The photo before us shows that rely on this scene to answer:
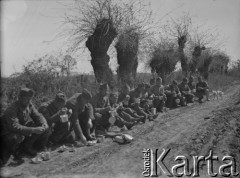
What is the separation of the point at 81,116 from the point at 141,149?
1747 mm

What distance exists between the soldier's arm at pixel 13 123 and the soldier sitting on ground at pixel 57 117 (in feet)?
2.84

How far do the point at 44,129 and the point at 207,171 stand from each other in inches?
116

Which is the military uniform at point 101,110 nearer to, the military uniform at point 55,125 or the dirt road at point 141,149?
the dirt road at point 141,149

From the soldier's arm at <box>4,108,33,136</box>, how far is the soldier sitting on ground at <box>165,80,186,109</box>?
747cm

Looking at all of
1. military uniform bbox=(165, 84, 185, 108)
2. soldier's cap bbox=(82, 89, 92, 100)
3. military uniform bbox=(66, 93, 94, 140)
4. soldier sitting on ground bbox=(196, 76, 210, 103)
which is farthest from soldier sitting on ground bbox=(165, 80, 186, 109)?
soldier's cap bbox=(82, 89, 92, 100)

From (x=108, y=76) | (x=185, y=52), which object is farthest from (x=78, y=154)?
(x=185, y=52)

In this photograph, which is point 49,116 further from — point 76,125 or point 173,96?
point 173,96

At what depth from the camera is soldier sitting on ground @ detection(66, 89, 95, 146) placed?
683cm

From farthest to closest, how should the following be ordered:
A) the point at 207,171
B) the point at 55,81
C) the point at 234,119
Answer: the point at 55,81 < the point at 234,119 < the point at 207,171

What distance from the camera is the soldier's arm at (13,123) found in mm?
5387

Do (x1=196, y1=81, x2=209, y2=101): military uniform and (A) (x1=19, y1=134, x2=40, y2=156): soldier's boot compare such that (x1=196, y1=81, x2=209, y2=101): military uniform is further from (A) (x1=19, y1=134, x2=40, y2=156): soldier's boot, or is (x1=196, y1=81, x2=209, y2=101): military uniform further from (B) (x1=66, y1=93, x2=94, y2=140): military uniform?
(A) (x1=19, y1=134, x2=40, y2=156): soldier's boot

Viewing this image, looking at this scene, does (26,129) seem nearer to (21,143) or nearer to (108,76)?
(21,143)

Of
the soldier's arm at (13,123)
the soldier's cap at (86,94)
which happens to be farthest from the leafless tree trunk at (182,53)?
the soldier's arm at (13,123)

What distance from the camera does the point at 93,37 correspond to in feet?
38.0
